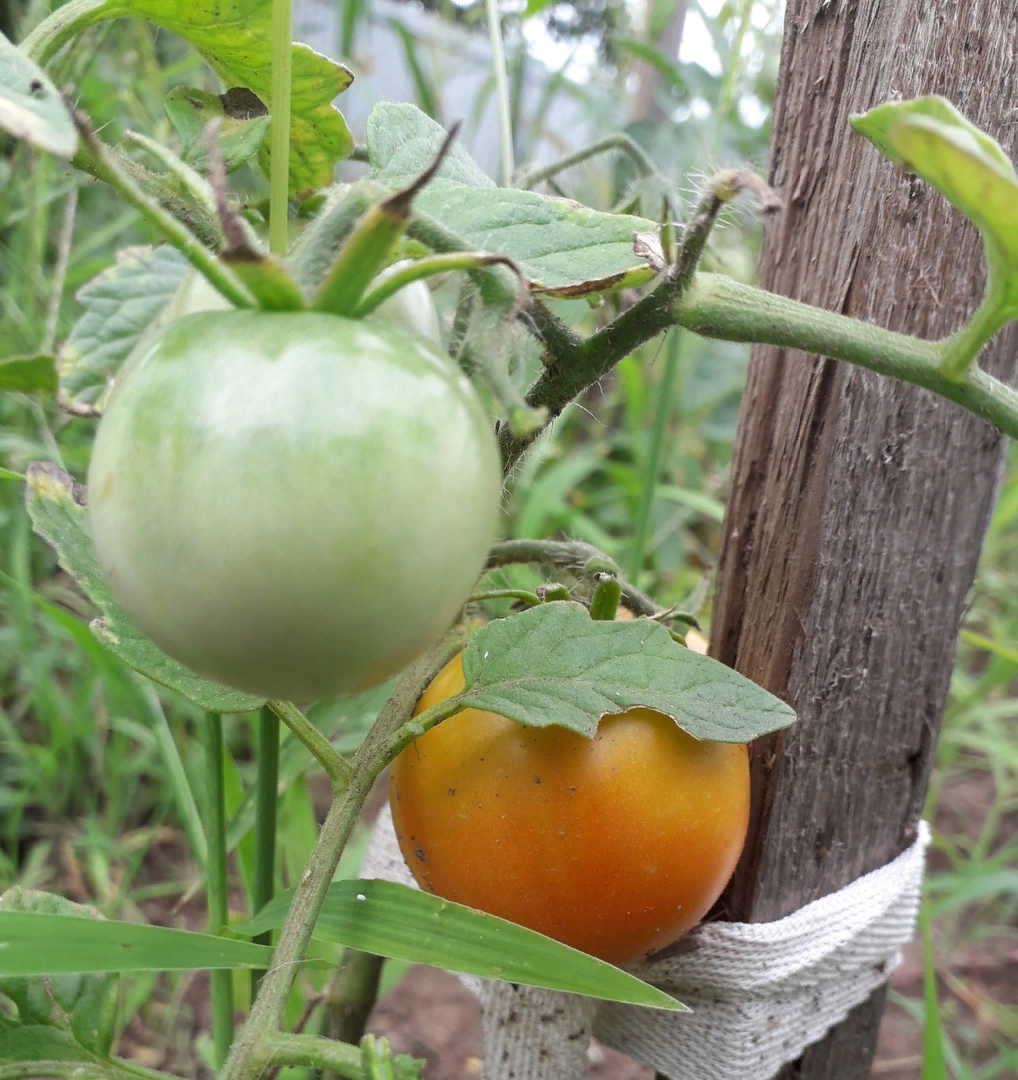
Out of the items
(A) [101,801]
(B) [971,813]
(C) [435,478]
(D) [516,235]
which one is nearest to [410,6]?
(A) [101,801]

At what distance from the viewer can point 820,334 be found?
424mm

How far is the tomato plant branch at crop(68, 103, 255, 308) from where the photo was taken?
0.28 m

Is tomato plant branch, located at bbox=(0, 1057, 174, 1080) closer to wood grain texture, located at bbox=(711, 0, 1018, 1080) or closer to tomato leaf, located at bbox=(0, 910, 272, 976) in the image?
tomato leaf, located at bbox=(0, 910, 272, 976)

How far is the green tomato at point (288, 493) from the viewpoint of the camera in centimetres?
26

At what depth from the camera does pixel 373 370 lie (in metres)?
0.27

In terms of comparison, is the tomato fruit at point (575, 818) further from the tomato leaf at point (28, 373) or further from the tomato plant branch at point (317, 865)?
the tomato leaf at point (28, 373)

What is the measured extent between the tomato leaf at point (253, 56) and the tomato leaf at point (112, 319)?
105mm

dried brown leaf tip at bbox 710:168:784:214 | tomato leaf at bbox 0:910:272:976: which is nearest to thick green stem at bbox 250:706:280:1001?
tomato leaf at bbox 0:910:272:976

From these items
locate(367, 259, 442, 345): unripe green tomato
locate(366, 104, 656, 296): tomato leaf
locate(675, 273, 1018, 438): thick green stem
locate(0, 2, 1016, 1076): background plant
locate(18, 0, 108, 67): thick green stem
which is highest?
locate(18, 0, 108, 67): thick green stem

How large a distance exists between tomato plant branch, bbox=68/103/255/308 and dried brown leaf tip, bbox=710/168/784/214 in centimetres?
18

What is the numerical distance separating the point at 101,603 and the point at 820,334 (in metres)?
0.40

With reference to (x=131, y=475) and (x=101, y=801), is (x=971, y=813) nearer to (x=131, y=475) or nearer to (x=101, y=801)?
(x=101, y=801)

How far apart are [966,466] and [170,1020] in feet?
3.88

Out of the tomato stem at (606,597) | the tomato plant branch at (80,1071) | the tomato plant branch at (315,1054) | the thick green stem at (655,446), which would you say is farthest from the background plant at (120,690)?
the tomato plant branch at (315,1054)
